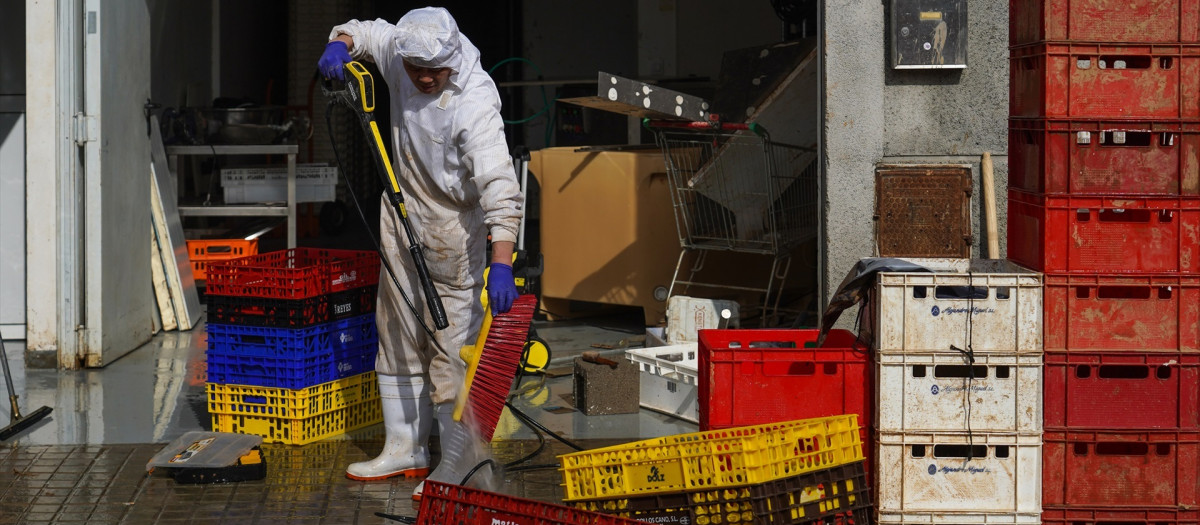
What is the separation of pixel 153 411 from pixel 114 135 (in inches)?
80.0

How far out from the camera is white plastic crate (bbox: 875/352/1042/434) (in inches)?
182

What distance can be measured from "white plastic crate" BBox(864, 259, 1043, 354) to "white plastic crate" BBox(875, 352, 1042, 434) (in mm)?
49

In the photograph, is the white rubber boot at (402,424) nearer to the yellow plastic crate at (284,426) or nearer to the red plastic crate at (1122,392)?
the yellow plastic crate at (284,426)

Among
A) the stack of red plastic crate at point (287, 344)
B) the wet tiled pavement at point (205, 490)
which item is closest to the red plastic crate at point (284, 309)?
the stack of red plastic crate at point (287, 344)

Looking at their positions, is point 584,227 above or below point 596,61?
below

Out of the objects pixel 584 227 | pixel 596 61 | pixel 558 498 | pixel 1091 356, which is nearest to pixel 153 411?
pixel 558 498

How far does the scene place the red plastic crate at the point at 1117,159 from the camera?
452 centimetres

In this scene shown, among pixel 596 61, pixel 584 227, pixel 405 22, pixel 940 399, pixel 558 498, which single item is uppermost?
pixel 596 61

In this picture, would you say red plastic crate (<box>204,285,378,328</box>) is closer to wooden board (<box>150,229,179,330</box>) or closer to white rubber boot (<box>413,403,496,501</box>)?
white rubber boot (<box>413,403,496,501</box>)

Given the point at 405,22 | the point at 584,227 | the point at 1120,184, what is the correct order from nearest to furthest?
the point at 1120,184 < the point at 405,22 < the point at 584,227

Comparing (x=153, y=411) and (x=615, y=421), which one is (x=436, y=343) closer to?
(x=615, y=421)

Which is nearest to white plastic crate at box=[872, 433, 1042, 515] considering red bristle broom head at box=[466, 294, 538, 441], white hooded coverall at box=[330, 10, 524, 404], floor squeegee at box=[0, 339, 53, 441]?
red bristle broom head at box=[466, 294, 538, 441]

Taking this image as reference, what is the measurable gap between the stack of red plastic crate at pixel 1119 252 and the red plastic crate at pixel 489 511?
1.69 m

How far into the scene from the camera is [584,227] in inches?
364
